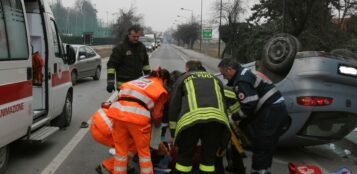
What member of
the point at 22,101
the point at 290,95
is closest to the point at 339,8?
the point at 290,95

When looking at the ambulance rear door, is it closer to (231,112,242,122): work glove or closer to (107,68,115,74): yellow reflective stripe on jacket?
(107,68,115,74): yellow reflective stripe on jacket

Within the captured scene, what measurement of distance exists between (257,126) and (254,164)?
42 centimetres

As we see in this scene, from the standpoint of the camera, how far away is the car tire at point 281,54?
633 centimetres

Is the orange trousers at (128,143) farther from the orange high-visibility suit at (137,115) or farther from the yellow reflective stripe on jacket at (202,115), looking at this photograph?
the yellow reflective stripe on jacket at (202,115)

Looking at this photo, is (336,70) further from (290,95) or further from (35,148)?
(35,148)

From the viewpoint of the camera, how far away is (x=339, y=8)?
96.3 feet

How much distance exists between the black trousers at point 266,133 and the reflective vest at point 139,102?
3.56 ft

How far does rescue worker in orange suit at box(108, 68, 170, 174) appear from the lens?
464cm

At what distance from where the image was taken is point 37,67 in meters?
6.87

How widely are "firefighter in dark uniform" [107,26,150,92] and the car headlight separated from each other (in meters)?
2.93

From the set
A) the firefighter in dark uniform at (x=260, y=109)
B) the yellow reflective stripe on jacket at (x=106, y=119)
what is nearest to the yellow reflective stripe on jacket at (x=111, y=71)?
the yellow reflective stripe on jacket at (x=106, y=119)

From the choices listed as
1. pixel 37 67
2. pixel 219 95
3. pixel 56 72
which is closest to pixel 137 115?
pixel 219 95

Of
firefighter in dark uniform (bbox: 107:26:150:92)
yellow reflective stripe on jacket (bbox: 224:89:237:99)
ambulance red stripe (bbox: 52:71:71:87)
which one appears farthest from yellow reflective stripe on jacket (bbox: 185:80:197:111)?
ambulance red stripe (bbox: 52:71:71:87)

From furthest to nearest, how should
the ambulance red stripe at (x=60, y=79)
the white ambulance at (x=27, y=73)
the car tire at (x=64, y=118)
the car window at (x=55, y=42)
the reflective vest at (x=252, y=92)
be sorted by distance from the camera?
the car tire at (x=64, y=118) → the car window at (x=55, y=42) → the ambulance red stripe at (x=60, y=79) → the white ambulance at (x=27, y=73) → the reflective vest at (x=252, y=92)
